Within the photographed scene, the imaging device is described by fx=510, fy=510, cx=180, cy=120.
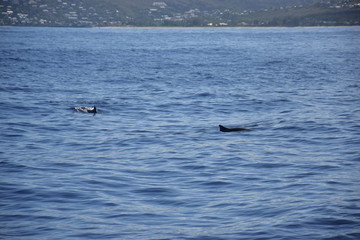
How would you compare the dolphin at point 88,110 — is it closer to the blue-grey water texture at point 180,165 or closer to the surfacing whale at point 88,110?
the surfacing whale at point 88,110

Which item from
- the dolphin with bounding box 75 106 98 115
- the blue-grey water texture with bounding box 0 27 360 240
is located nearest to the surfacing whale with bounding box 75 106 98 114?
the dolphin with bounding box 75 106 98 115

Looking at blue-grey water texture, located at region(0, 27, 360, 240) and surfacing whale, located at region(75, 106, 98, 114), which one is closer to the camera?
blue-grey water texture, located at region(0, 27, 360, 240)

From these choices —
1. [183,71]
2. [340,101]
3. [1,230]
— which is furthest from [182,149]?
[183,71]

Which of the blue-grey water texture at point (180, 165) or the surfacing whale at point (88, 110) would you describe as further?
the surfacing whale at point (88, 110)

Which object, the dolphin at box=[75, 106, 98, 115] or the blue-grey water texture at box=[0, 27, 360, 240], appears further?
the dolphin at box=[75, 106, 98, 115]

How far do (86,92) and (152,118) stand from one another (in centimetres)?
1036

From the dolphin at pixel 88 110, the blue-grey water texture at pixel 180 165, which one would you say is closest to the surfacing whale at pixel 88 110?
the dolphin at pixel 88 110

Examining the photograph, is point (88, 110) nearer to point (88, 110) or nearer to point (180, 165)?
point (88, 110)

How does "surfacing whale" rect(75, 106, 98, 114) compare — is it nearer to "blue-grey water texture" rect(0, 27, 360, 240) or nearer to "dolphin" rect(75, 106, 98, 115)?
"dolphin" rect(75, 106, 98, 115)

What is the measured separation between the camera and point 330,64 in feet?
180

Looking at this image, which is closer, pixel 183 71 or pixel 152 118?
pixel 152 118

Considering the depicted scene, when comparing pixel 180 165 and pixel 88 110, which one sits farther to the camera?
pixel 88 110

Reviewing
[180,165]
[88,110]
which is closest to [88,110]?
[88,110]

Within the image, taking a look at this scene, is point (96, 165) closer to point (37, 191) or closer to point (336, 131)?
point (37, 191)
